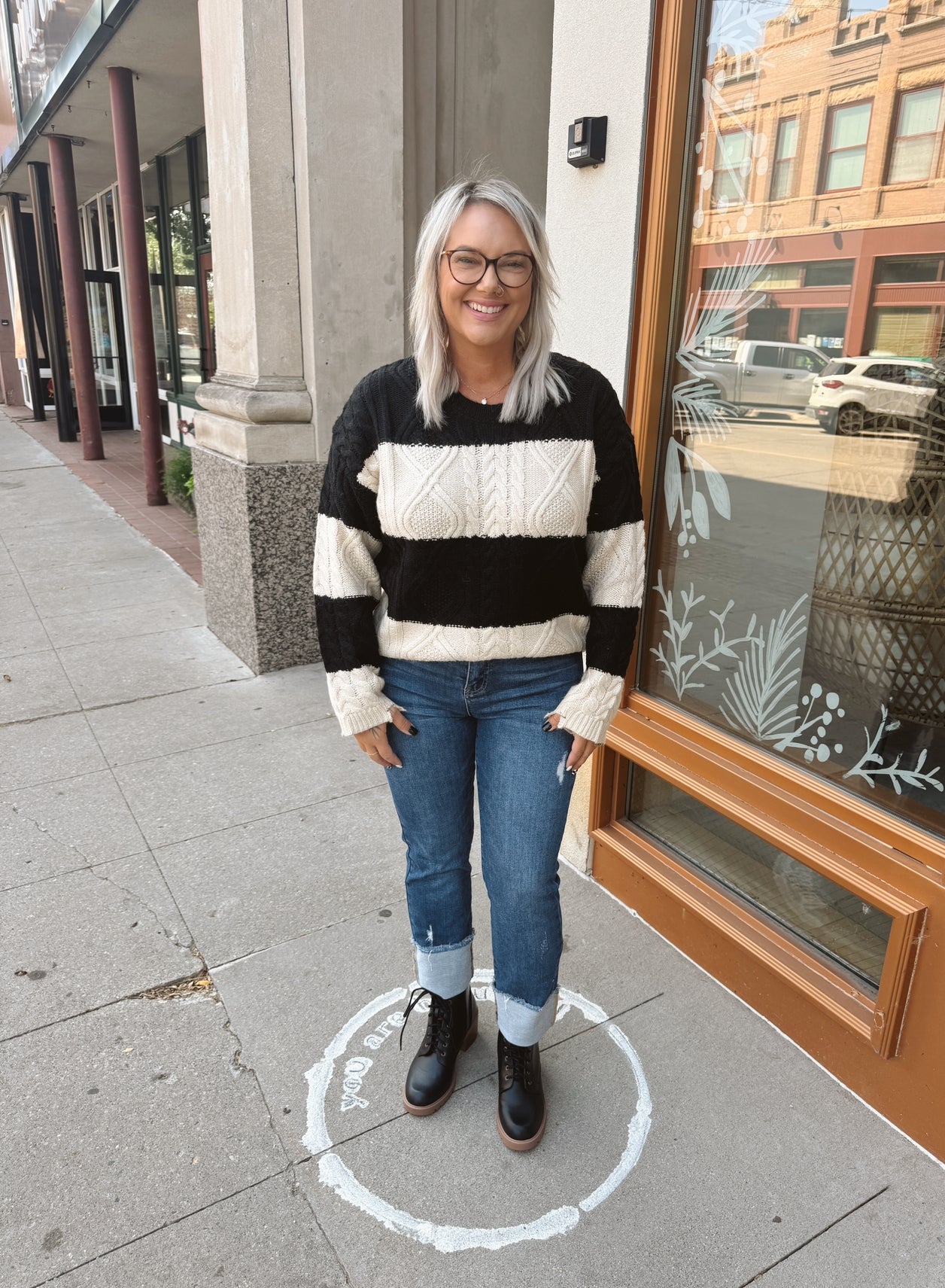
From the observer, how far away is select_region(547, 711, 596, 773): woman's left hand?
1.99m

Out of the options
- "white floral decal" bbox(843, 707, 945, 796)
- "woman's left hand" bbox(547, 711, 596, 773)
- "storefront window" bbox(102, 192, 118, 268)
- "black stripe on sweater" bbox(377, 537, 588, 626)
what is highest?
"storefront window" bbox(102, 192, 118, 268)

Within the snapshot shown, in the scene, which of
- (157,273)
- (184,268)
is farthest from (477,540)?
(157,273)

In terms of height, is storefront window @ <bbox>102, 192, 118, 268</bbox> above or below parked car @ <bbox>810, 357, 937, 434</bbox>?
above

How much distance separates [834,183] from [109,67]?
868cm

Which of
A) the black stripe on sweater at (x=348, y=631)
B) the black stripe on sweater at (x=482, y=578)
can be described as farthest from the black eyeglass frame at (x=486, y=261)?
the black stripe on sweater at (x=348, y=631)

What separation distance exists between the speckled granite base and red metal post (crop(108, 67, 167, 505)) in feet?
14.5

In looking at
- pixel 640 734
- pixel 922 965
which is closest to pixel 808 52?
pixel 640 734

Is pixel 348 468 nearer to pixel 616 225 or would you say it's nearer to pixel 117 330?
pixel 616 225

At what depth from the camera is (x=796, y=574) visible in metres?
2.60

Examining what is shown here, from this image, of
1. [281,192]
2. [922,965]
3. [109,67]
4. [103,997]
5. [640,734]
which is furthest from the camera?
[109,67]

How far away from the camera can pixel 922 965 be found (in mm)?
2105

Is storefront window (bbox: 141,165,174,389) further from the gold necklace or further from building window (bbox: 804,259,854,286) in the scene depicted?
the gold necklace

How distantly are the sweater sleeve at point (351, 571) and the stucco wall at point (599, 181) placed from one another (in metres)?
1.19

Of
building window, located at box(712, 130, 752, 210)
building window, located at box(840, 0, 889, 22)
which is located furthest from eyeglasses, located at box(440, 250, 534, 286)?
building window, located at box(840, 0, 889, 22)
